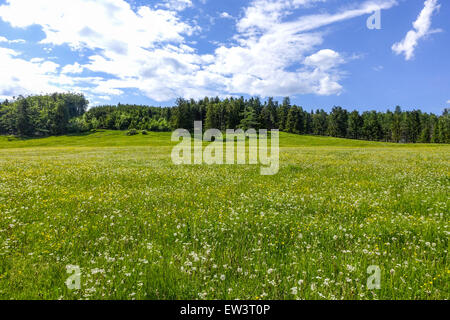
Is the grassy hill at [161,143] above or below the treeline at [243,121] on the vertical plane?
below

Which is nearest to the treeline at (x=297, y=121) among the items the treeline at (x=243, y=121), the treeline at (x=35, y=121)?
the treeline at (x=243, y=121)

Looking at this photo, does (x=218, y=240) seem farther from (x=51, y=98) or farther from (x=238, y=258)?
(x=51, y=98)

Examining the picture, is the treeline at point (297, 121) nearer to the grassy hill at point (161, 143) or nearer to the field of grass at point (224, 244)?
the grassy hill at point (161, 143)

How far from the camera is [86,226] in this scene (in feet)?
19.8

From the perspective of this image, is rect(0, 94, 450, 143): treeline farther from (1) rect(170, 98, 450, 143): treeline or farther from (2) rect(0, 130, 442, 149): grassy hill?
(2) rect(0, 130, 442, 149): grassy hill

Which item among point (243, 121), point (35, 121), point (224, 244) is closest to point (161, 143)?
point (243, 121)

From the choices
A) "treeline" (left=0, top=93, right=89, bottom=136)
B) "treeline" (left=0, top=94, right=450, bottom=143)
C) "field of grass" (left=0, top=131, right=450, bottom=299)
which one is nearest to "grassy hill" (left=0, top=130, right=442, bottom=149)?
"treeline" (left=0, top=94, right=450, bottom=143)

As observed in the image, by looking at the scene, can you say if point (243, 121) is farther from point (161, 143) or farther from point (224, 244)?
point (224, 244)

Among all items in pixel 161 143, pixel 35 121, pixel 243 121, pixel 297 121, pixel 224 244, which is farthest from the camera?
pixel 35 121

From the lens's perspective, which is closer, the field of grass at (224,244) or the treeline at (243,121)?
the field of grass at (224,244)

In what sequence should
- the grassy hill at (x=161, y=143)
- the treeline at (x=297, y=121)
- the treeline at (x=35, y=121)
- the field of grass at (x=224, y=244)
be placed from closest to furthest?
the field of grass at (x=224, y=244) → the grassy hill at (x=161, y=143) → the treeline at (x=297, y=121) → the treeline at (x=35, y=121)

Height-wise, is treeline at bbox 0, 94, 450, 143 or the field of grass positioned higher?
treeline at bbox 0, 94, 450, 143

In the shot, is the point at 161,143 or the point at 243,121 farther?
the point at 243,121

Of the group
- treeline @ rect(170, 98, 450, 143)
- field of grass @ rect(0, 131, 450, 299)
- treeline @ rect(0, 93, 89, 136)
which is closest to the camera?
field of grass @ rect(0, 131, 450, 299)
